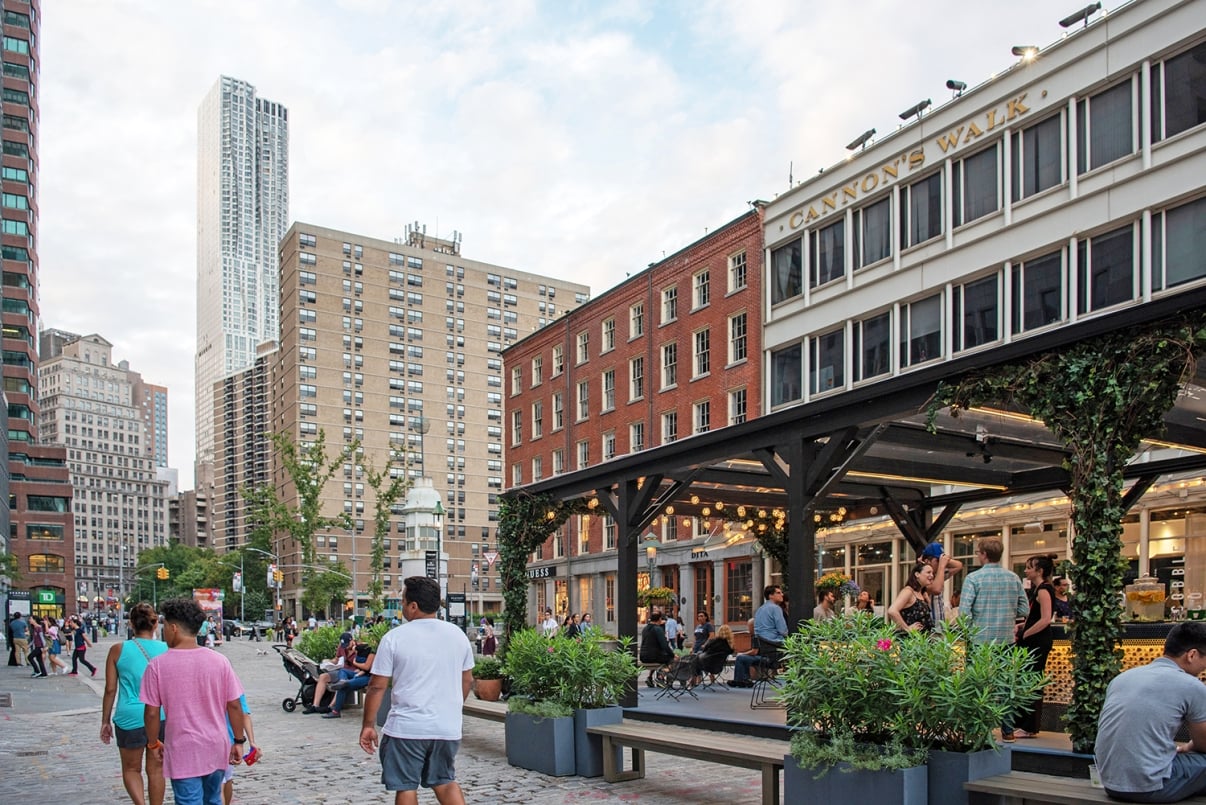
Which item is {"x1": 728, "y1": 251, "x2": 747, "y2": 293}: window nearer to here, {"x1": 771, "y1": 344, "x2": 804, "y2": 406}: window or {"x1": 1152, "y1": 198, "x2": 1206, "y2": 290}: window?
{"x1": 771, "y1": 344, "x2": 804, "y2": 406}: window

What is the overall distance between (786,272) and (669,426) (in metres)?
8.64

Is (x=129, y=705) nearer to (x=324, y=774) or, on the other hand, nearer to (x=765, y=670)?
(x=324, y=774)

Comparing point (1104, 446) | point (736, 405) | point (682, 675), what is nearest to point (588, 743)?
point (1104, 446)

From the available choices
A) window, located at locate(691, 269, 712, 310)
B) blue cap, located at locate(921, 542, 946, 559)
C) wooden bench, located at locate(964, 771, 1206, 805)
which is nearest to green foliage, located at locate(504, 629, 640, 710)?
blue cap, located at locate(921, 542, 946, 559)

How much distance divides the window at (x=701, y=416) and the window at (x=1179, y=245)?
17.5m

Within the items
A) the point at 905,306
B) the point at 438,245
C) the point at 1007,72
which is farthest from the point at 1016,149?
the point at 438,245

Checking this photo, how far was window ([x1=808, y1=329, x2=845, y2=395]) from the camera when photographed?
3138 cm

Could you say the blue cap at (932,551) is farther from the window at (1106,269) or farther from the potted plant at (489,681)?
the window at (1106,269)

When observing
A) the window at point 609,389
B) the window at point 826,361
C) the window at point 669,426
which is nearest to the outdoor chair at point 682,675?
the window at point 826,361

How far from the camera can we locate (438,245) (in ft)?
454

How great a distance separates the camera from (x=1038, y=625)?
9.82m

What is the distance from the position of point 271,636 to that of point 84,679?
44.5 metres

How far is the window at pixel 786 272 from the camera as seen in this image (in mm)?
33531

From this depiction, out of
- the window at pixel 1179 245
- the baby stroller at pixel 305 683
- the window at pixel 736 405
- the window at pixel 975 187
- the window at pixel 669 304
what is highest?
the window at pixel 975 187
